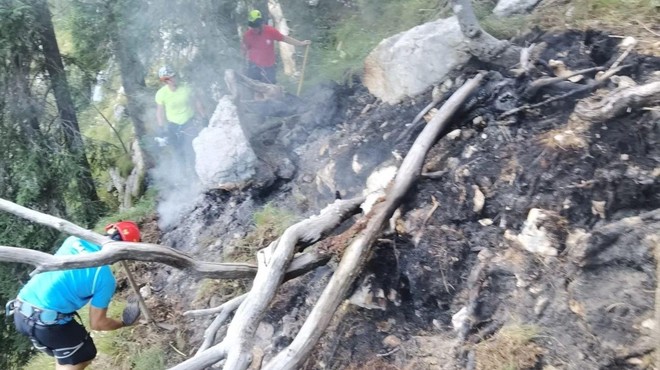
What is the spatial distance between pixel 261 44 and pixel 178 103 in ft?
4.59

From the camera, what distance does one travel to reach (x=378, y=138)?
20.0ft

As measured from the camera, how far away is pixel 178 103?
7.93 m

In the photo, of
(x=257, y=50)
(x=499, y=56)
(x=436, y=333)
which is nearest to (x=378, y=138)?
(x=499, y=56)

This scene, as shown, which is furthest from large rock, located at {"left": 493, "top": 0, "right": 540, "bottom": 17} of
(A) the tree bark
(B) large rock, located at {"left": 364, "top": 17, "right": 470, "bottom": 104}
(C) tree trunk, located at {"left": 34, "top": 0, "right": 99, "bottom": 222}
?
(C) tree trunk, located at {"left": 34, "top": 0, "right": 99, "bottom": 222}

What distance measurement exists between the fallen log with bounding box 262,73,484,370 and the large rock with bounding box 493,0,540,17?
59.4 inches

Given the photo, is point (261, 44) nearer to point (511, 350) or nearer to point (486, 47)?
point (486, 47)

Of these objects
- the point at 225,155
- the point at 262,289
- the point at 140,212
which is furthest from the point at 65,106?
the point at 262,289

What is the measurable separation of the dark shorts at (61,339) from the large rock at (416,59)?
3.84 m

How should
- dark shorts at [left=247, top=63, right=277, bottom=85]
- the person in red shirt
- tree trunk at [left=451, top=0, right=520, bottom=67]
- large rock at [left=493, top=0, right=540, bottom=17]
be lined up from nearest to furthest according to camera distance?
tree trunk at [left=451, top=0, right=520, bottom=67]
large rock at [left=493, top=0, right=540, bottom=17]
the person in red shirt
dark shorts at [left=247, top=63, right=277, bottom=85]

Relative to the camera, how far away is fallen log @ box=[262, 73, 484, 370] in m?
4.01

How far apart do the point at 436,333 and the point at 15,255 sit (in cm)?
293

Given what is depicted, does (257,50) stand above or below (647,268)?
above

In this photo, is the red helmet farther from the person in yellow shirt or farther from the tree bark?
the tree bark

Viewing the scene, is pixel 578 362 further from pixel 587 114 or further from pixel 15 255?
pixel 15 255
